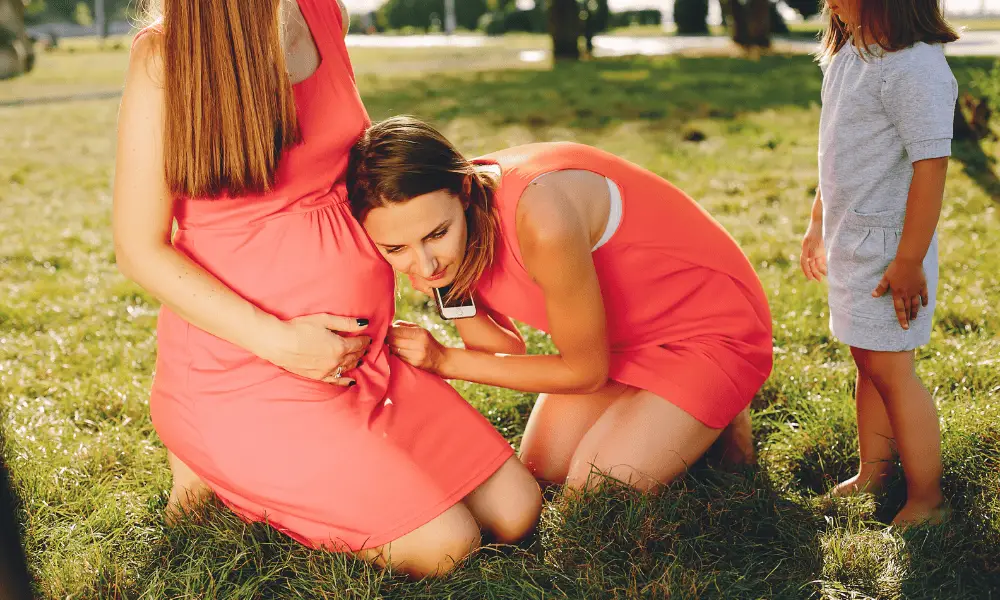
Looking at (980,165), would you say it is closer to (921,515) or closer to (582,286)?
(921,515)

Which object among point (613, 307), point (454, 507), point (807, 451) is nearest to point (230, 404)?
point (454, 507)

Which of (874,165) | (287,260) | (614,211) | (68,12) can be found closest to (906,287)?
(874,165)

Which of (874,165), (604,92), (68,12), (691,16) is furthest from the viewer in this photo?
(68,12)

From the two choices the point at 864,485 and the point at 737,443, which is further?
the point at 737,443

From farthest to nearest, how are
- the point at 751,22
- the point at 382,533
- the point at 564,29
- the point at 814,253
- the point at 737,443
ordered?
the point at 751,22, the point at 564,29, the point at 814,253, the point at 737,443, the point at 382,533

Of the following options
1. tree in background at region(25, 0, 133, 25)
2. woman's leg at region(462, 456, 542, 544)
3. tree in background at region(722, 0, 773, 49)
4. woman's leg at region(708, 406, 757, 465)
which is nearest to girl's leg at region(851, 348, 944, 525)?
woman's leg at region(708, 406, 757, 465)

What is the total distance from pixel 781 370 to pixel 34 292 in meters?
3.53

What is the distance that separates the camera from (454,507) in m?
2.18

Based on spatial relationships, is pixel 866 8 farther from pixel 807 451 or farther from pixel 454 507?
pixel 454 507

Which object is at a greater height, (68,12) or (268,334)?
(68,12)

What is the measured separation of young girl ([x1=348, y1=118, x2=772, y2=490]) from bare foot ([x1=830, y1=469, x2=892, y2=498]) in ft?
0.94

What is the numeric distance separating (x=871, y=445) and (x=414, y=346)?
1350 mm

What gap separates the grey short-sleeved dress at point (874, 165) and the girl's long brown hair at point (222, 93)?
58.1 inches

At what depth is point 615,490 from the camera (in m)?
2.36
